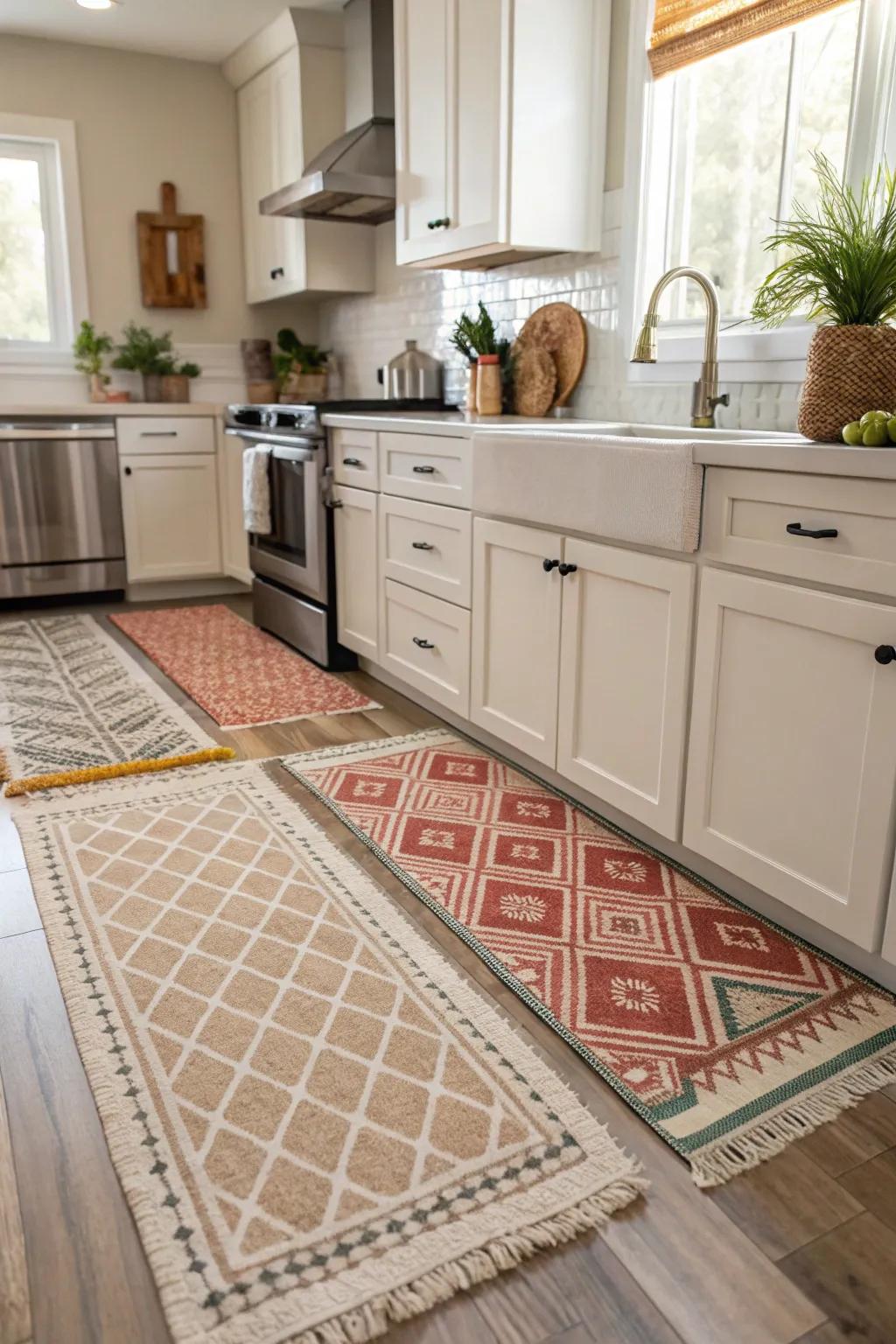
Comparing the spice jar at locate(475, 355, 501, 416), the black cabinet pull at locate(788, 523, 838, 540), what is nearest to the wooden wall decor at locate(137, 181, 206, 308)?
the spice jar at locate(475, 355, 501, 416)

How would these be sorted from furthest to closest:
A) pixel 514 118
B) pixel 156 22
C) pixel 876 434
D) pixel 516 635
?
pixel 156 22, pixel 514 118, pixel 516 635, pixel 876 434

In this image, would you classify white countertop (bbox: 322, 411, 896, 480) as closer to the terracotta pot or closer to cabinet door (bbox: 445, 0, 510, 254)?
cabinet door (bbox: 445, 0, 510, 254)

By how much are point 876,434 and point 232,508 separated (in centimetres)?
377

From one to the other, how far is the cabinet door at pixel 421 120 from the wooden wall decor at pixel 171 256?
198cm

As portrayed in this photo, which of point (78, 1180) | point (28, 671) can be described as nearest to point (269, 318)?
point (28, 671)

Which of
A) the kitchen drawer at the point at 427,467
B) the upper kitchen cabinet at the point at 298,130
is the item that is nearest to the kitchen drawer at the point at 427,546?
the kitchen drawer at the point at 427,467

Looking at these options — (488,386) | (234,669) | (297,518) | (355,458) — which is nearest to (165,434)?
(297,518)

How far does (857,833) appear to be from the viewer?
1629 mm

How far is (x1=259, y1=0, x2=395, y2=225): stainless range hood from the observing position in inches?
151

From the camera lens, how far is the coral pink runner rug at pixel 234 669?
126 inches

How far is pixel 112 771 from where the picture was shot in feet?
8.70

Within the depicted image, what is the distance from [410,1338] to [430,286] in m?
3.75

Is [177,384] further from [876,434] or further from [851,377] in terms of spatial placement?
[876,434]

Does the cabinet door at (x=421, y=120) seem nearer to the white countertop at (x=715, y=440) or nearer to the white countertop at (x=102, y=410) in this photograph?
the white countertop at (x=715, y=440)
